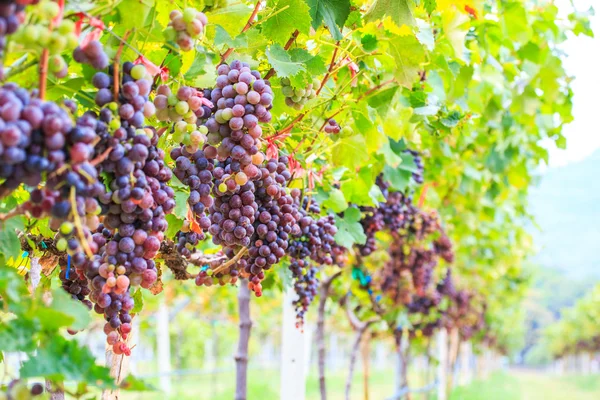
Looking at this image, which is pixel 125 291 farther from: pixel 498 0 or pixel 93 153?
pixel 498 0

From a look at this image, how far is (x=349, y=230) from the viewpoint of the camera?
2.28m

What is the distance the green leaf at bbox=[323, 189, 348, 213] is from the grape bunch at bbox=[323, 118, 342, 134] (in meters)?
0.36

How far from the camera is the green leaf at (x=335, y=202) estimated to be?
7.08 ft

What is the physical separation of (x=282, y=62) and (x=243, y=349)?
7.00 ft

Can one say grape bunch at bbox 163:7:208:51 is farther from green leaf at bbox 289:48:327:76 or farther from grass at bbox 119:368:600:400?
grass at bbox 119:368:600:400

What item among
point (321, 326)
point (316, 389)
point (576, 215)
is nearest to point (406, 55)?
point (321, 326)

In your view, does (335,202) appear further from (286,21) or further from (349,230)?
(286,21)

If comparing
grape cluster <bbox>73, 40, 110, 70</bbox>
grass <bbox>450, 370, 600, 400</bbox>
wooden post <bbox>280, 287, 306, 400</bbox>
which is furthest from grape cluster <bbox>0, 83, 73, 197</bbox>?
grass <bbox>450, 370, 600, 400</bbox>

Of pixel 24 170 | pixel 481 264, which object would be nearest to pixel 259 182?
pixel 24 170

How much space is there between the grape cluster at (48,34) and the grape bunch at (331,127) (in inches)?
44.5

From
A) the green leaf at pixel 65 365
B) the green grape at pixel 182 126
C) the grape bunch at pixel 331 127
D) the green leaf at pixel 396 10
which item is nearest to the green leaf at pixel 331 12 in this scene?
the green leaf at pixel 396 10

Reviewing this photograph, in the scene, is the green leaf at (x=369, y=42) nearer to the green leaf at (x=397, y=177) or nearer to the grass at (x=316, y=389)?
the green leaf at (x=397, y=177)

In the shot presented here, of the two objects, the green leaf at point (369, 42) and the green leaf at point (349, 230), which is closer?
the green leaf at point (369, 42)

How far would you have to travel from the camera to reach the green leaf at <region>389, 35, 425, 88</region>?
163cm
